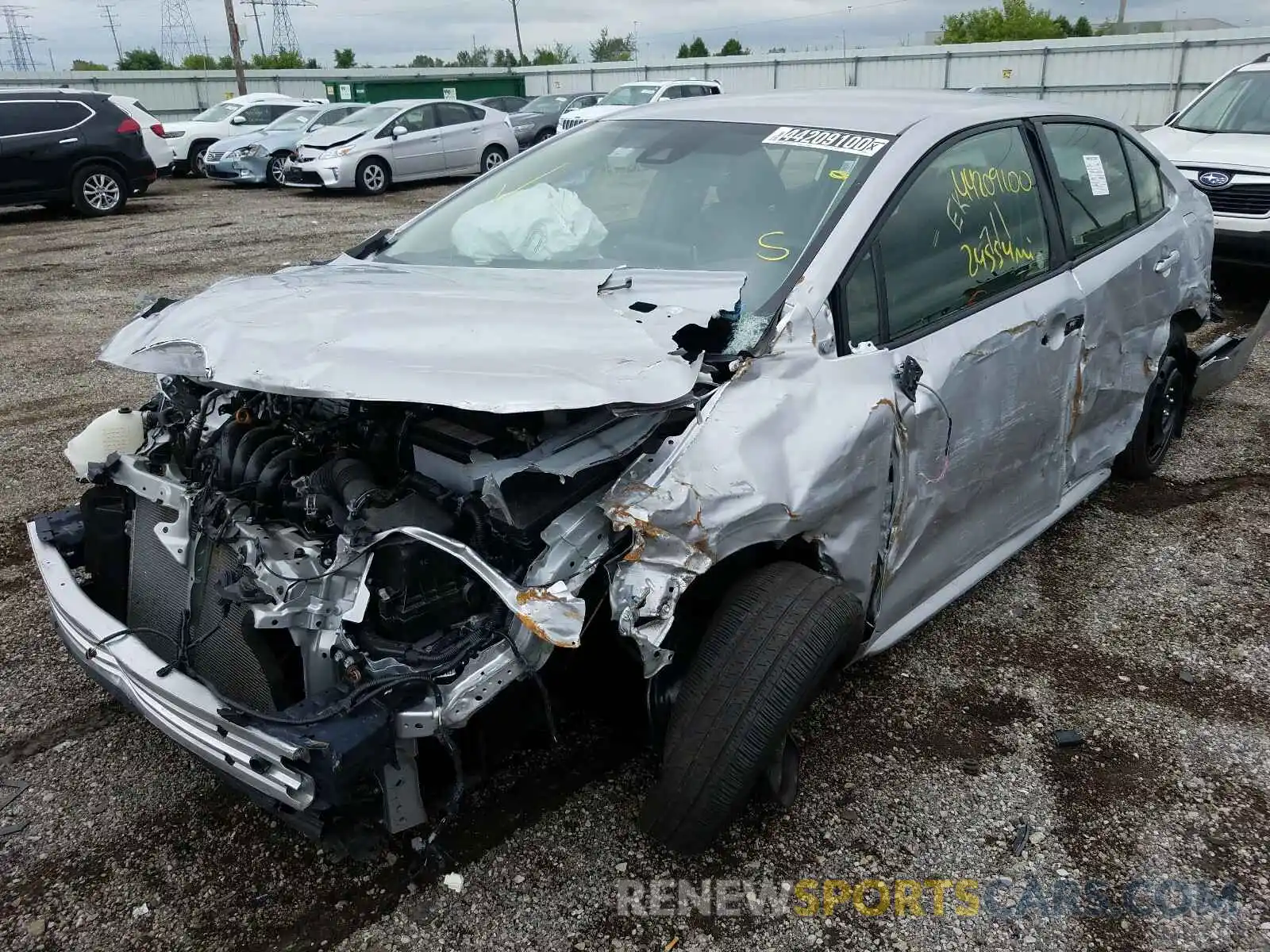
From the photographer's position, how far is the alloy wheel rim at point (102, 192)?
43.3 feet

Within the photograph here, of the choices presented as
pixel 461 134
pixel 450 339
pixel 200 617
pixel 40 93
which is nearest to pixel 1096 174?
pixel 450 339

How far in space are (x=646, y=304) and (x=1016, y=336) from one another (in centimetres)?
126

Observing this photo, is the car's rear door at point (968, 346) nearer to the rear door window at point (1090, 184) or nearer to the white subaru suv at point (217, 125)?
the rear door window at point (1090, 184)

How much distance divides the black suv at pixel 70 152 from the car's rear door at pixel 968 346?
12.8m

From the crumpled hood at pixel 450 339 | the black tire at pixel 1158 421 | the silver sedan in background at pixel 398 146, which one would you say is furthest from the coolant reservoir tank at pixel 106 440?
the silver sedan in background at pixel 398 146

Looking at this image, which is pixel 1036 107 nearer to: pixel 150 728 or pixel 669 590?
pixel 669 590

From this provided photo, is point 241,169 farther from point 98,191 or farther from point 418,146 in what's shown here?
point 98,191

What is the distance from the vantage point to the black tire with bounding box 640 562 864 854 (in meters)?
2.20

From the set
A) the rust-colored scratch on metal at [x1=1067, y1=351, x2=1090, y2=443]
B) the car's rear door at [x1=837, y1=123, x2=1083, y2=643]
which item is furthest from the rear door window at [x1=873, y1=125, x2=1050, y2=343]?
the rust-colored scratch on metal at [x1=1067, y1=351, x2=1090, y2=443]

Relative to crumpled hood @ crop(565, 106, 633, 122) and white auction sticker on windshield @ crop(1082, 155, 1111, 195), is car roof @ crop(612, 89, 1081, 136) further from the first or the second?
crumpled hood @ crop(565, 106, 633, 122)

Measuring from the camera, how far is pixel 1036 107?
12.0 feet

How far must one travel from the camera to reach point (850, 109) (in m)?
3.26

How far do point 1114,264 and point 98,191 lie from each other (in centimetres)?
1362

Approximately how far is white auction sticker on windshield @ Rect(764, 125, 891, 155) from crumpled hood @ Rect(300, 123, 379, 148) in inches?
544
